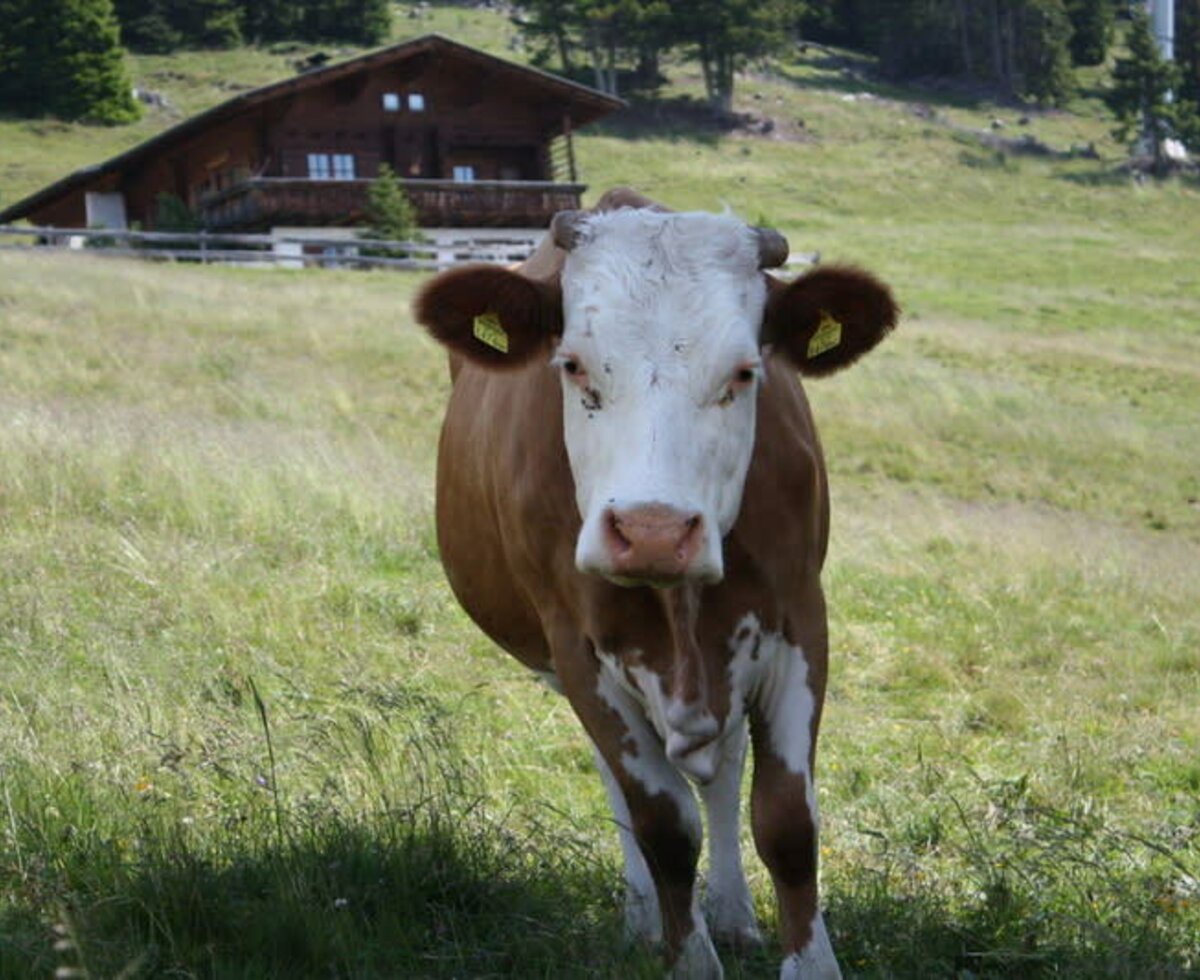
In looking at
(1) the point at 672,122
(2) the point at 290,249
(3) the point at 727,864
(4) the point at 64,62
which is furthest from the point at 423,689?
(1) the point at 672,122

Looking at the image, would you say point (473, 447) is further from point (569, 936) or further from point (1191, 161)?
point (1191, 161)

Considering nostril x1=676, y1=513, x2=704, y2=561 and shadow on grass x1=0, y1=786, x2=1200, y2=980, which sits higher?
nostril x1=676, y1=513, x2=704, y2=561

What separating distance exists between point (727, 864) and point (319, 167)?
43228 millimetres

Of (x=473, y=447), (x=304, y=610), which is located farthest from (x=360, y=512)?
(x=473, y=447)

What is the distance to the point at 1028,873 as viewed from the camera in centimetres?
493

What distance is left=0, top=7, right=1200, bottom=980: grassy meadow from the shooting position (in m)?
4.29

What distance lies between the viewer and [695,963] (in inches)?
175

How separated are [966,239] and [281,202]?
837 inches

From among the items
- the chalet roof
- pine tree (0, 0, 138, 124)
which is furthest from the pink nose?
pine tree (0, 0, 138, 124)

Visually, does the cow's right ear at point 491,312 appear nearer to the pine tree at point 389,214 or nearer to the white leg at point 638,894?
the white leg at point 638,894

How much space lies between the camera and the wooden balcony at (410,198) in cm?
4197

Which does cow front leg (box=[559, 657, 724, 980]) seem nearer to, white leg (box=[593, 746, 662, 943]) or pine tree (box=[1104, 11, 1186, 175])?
white leg (box=[593, 746, 662, 943])

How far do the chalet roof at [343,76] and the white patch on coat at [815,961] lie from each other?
39882 mm

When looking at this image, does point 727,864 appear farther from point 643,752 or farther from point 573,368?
point 573,368
